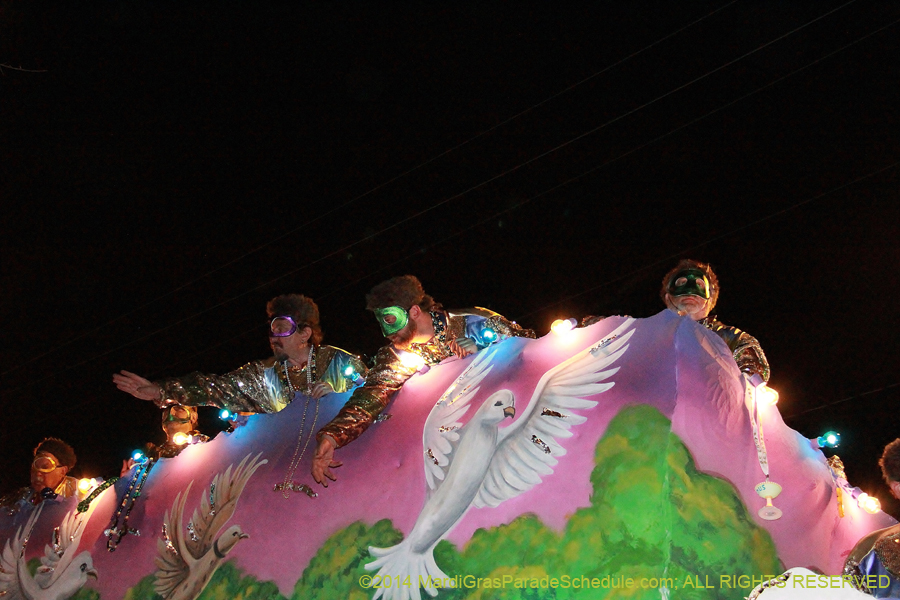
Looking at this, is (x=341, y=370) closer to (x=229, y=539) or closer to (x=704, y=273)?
(x=229, y=539)

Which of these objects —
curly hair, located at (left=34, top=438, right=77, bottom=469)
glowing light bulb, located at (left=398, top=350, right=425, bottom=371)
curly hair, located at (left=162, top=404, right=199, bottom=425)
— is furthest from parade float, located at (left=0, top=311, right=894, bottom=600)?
curly hair, located at (left=34, top=438, right=77, bottom=469)

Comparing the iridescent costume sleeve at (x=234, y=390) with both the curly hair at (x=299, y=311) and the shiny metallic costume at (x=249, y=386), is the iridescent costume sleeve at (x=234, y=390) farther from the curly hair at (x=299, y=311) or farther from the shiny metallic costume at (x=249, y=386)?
the curly hair at (x=299, y=311)

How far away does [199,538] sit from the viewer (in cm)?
422

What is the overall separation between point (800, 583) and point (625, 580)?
1.85 feet

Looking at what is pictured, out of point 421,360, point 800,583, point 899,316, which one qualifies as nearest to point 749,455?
point 800,583

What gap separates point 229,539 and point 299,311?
1.29 metres

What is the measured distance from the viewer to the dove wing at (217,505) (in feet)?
13.8

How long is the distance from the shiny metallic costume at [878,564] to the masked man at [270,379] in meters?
2.54

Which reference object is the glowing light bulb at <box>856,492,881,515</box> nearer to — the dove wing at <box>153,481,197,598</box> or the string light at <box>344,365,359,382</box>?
the string light at <box>344,365,359,382</box>

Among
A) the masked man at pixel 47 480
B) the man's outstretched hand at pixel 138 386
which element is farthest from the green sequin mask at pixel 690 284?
A: the masked man at pixel 47 480

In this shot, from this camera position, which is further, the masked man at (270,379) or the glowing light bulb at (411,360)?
the masked man at (270,379)

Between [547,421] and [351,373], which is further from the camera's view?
[351,373]

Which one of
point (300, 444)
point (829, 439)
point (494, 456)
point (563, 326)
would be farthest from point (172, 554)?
point (829, 439)

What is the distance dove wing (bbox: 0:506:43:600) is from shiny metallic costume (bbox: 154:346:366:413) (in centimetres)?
101
